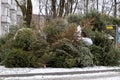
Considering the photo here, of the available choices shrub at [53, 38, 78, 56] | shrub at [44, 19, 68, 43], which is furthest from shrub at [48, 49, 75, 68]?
shrub at [44, 19, 68, 43]

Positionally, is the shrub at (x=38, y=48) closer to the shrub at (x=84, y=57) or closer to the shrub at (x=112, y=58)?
the shrub at (x=84, y=57)

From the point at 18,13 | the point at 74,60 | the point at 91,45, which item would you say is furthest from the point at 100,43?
the point at 18,13

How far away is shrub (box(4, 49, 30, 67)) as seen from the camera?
14.6m

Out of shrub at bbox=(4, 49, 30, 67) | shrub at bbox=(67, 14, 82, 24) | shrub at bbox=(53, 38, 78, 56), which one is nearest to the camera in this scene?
shrub at bbox=(4, 49, 30, 67)

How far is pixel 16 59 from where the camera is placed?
575 inches

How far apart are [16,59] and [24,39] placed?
5.41ft

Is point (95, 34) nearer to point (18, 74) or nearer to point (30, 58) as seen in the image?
point (30, 58)

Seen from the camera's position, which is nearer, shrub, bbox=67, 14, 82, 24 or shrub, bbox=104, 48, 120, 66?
shrub, bbox=104, 48, 120, 66

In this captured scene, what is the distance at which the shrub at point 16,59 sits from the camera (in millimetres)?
14555

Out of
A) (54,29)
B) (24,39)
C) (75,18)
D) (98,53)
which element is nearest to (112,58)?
(98,53)

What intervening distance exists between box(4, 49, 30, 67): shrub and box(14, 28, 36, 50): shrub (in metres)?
0.99

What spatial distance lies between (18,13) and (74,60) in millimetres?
49794

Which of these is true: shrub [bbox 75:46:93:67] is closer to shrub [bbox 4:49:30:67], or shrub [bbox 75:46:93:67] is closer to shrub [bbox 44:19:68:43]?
shrub [bbox 44:19:68:43]

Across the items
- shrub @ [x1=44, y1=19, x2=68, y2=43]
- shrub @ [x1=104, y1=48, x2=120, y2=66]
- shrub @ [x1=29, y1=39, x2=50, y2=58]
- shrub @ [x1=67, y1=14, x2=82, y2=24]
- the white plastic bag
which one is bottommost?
shrub @ [x1=104, y1=48, x2=120, y2=66]
